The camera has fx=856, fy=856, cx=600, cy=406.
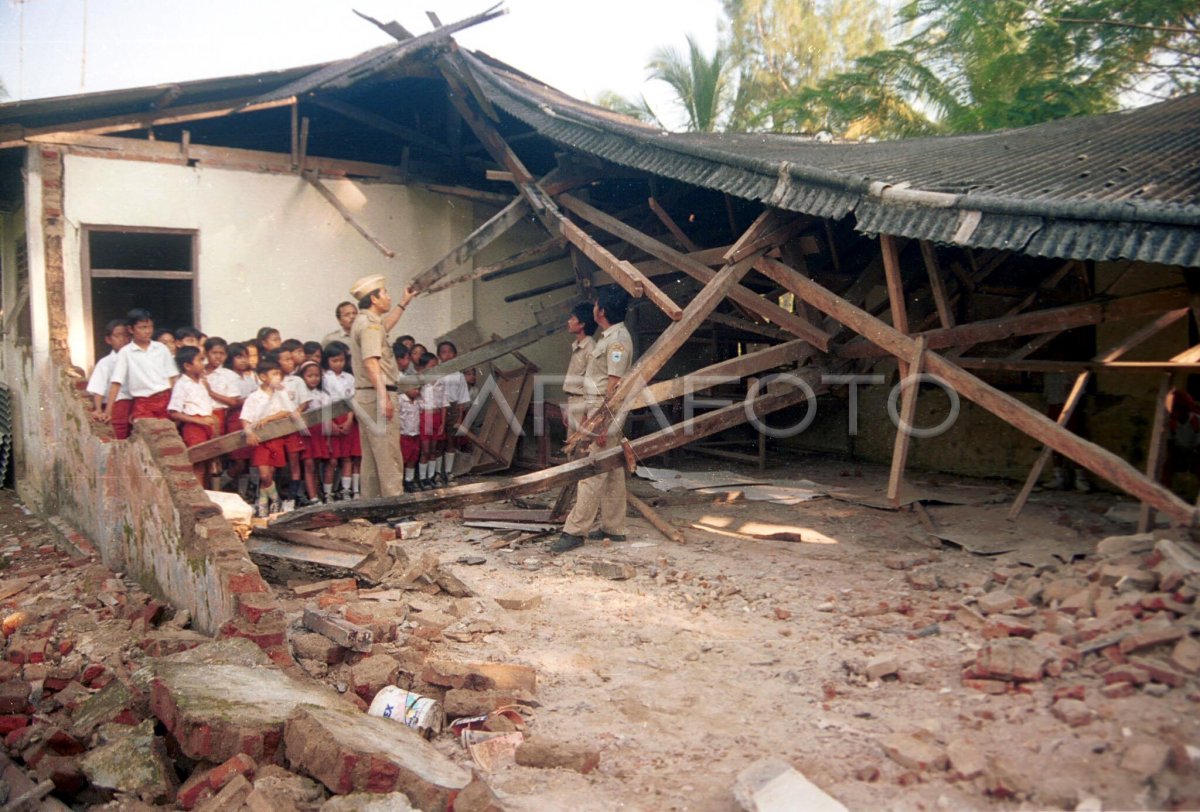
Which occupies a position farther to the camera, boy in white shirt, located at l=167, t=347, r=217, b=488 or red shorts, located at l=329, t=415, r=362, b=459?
red shorts, located at l=329, t=415, r=362, b=459

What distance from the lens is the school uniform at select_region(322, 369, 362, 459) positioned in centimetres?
841

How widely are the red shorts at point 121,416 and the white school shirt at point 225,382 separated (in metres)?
0.75

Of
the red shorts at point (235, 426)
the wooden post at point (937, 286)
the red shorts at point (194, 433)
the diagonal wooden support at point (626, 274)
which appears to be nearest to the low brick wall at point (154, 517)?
the red shorts at point (194, 433)

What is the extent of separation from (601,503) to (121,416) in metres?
4.17

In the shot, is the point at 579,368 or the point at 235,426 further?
the point at 235,426

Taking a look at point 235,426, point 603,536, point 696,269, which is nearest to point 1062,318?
point 696,269

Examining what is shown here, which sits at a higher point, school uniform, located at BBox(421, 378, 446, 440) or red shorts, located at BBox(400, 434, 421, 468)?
school uniform, located at BBox(421, 378, 446, 440)

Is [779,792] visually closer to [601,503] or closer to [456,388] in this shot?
[601,503]

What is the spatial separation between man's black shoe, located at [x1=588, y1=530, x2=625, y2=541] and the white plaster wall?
4092 millimetres

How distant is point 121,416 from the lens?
7.30 metres

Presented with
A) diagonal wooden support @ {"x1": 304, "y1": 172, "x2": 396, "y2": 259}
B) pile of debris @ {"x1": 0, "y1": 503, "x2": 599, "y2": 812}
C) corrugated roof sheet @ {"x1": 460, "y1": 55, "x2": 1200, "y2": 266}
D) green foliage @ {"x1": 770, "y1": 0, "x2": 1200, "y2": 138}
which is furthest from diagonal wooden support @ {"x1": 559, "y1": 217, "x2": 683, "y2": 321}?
green foliage @ {"x1": 770, "y1": 0, "x2": 1200, "y2": 138}

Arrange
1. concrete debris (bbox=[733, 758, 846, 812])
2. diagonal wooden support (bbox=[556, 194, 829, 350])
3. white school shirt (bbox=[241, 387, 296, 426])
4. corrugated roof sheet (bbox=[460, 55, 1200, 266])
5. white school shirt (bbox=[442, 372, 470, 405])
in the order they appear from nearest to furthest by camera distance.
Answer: concrete debris (bbox=[733, 758, 846, 812]) < corrugated roof sheet (bbox=[460, 55, 1200, 266]) < diagonal wooden support (bbox=[556, 194, 829, 350]) < white school shirt (bbox=[241, 387, 296, 426]) < white school shirt (bbox=[442, 372, 470, 405])

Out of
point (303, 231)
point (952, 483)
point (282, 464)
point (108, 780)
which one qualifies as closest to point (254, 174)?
point (303, 231)

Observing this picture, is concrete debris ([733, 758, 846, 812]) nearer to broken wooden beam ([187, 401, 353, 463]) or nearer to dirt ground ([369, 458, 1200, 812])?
dirt ground ([369, 458, 1200, 812])
